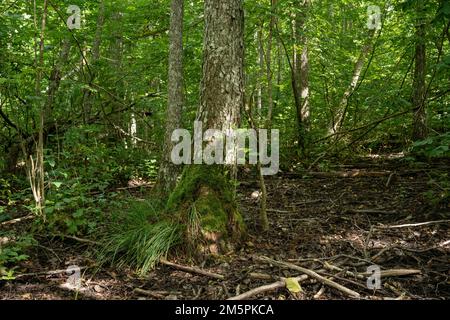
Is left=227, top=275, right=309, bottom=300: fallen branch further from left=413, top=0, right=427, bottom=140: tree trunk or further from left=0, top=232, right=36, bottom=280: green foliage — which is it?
left=413, top=0, right=427, bottom=140: tree trunk

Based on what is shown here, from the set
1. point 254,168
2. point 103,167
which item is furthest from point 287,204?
point 103,167

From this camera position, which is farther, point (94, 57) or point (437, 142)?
point (94, 57)

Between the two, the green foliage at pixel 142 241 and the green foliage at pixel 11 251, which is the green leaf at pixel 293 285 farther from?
the green foliage at pixel 11 251

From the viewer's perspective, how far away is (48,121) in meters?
7.62

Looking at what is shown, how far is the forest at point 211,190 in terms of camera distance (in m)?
3.74

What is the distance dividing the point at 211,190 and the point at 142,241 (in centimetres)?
94

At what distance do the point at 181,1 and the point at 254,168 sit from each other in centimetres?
373

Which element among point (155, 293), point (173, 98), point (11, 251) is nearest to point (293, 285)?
point (155, 293)

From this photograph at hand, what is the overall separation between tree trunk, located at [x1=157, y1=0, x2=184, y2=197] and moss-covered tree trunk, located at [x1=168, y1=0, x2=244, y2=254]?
168cm

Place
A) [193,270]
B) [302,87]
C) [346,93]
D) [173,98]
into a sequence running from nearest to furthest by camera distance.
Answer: [193,270], [173,98], [302,87], [346,93]

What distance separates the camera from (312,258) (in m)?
4.07

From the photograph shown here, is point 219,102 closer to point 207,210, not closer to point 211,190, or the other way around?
point 211,190

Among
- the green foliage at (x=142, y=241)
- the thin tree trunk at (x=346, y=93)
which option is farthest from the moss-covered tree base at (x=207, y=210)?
the thin tree trunk at (x=346, y=93)
